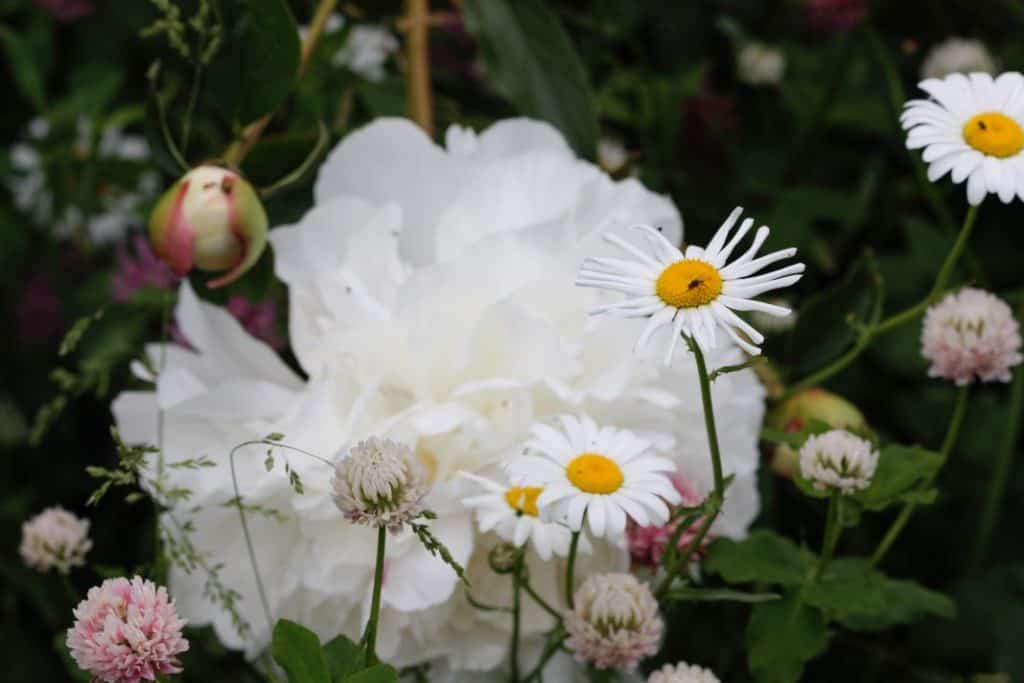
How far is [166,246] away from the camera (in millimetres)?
468

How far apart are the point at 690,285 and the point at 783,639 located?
0.44 feet

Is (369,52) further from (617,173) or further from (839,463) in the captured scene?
(839,463)

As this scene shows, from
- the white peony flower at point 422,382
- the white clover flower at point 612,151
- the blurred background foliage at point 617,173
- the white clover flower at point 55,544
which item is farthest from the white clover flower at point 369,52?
the white clover flower at point 55,544

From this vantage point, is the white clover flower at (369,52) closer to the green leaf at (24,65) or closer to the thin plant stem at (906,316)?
the green leaf at (24,65)

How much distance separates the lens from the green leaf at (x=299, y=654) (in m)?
0.35

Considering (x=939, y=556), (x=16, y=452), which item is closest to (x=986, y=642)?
(x=939, y=556)

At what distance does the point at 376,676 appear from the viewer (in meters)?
0.34

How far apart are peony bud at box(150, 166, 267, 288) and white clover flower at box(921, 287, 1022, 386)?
0.25 metres

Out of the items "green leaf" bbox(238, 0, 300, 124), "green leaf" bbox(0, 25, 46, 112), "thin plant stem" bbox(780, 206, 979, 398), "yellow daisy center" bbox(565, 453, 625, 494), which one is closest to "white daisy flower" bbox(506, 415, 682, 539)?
"yellow daisy center" bbox(565, 453, 625, 494)

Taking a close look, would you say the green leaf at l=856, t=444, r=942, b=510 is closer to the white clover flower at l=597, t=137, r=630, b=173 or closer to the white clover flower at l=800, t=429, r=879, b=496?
the white clover flower at l=800, t=429, r=879, b=496

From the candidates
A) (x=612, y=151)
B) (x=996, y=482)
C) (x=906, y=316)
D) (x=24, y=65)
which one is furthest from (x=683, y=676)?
(x=24, y=65)

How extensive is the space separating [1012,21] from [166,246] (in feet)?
1.88

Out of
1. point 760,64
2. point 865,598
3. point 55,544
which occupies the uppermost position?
point 760,64

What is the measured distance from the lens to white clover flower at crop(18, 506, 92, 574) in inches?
17.2
